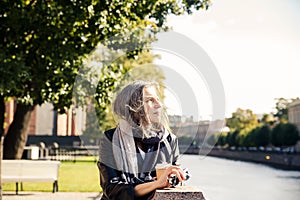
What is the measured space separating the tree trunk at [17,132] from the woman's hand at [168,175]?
19090 mm

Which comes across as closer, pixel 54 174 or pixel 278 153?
pixel 54 174

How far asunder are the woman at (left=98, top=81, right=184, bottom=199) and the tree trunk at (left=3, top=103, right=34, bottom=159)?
1891cm

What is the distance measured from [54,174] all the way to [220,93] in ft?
41.7

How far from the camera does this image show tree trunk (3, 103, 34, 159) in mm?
21739

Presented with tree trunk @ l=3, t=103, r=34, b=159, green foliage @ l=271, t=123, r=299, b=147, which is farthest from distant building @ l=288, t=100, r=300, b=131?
tree trunk @ l=3, t=103, r=34, b=159

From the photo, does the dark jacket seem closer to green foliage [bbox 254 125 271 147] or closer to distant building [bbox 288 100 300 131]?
green foliage [bbox 254 125 271 147]

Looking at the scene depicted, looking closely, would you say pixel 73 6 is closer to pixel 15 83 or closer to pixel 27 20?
pixel 27 20

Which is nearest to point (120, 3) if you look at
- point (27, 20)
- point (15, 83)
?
point (27, 20)

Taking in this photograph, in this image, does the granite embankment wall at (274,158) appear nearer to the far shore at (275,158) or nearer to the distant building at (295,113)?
the far shore at (275,158)

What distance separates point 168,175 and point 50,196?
12723 mm

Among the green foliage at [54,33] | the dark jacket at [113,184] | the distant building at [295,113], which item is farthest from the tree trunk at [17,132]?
the distant building at [295,113]

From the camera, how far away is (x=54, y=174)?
53.0ft

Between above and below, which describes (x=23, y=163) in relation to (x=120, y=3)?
below

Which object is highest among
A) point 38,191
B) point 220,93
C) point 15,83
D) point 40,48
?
point 40,48
